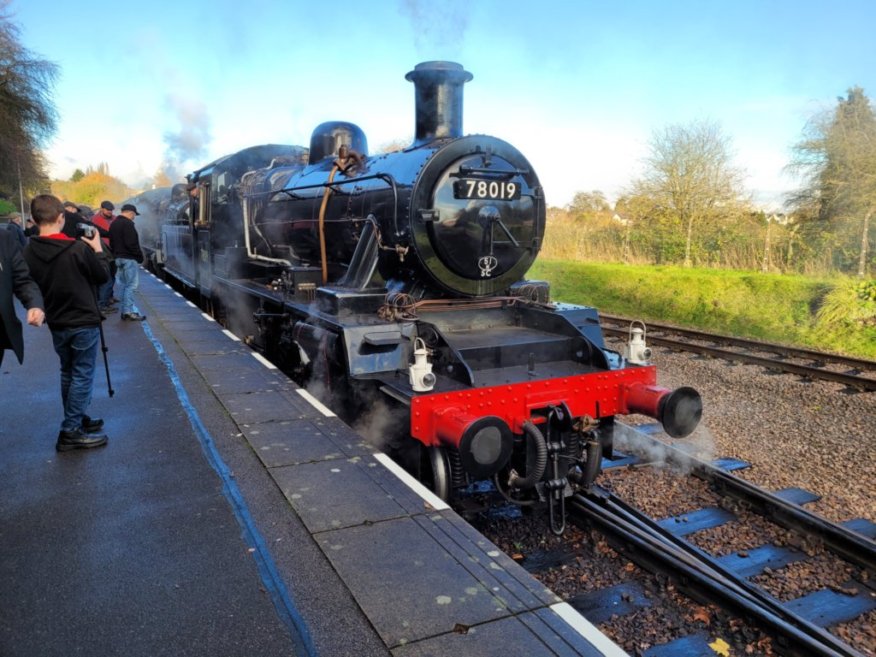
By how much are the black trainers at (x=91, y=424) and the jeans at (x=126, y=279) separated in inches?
213

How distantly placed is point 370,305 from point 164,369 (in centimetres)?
271

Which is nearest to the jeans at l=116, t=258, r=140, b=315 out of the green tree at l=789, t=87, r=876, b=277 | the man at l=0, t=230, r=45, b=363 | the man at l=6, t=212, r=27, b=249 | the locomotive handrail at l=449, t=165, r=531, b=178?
the man at l=6, t=212, r=27, b=249

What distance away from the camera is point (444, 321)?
16.2ft

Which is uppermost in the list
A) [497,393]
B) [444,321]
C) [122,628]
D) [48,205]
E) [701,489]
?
[48,205]

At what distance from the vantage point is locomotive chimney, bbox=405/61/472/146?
205 inches

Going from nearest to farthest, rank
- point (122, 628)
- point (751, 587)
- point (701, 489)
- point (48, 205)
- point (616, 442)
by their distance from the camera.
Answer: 1. point (122, 628)
2. point (751, 587)
3. point (48, 205)
4. point (701, 489)
5. point (616, 442)

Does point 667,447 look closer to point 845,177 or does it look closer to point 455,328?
point 455,328

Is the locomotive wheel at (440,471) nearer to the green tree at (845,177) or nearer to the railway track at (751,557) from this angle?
the railway track at (751,557)

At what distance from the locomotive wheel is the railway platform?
376 millimetres

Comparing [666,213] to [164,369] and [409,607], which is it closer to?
[164,369]

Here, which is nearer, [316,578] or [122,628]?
[122,628]

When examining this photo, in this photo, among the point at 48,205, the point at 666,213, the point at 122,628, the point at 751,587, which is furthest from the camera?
the point at 666,213

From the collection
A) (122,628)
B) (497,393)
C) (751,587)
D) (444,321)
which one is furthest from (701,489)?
(122,628)

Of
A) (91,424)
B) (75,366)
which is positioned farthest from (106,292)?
(75,366)
